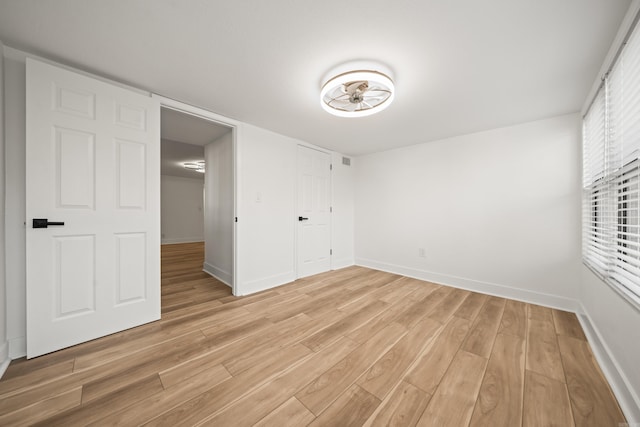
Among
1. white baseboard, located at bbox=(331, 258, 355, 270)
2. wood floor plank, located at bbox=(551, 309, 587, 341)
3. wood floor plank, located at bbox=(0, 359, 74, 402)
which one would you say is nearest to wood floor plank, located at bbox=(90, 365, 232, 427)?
wood floor plank, located at bbox=(0, 359, 74, 402)

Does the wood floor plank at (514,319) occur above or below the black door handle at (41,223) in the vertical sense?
below

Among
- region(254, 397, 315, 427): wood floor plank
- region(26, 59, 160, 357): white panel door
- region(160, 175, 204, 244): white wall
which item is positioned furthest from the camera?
region(160, 175, 204, 244): white wall

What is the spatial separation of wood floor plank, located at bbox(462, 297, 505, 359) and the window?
87 centimetres

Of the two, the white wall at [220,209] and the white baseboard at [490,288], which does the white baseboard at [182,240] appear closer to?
the white wall at [220,209]

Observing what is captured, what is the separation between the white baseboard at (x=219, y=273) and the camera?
10.5 feet

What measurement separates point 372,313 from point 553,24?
254cm

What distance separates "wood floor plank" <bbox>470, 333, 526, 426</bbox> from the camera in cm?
112

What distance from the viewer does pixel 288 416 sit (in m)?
1.12

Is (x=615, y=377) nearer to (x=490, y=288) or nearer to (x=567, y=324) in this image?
(x=567, y=324)

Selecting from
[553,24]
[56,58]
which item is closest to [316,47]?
[553,24]

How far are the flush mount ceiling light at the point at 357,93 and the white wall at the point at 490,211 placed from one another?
72.6 inches

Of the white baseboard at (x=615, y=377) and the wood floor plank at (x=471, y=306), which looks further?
the wood floor plank at (x=471, y=306)

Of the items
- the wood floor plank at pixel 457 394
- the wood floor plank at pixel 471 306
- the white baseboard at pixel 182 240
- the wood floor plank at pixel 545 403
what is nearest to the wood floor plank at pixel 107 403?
the wood floor plank at pixel 457 394

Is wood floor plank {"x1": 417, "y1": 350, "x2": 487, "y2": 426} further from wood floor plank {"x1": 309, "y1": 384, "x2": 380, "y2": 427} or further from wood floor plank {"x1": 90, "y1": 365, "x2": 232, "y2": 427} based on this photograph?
wood floor plank {"x1": 90, "y1": 365, "x2": 232, "y2": 427}
